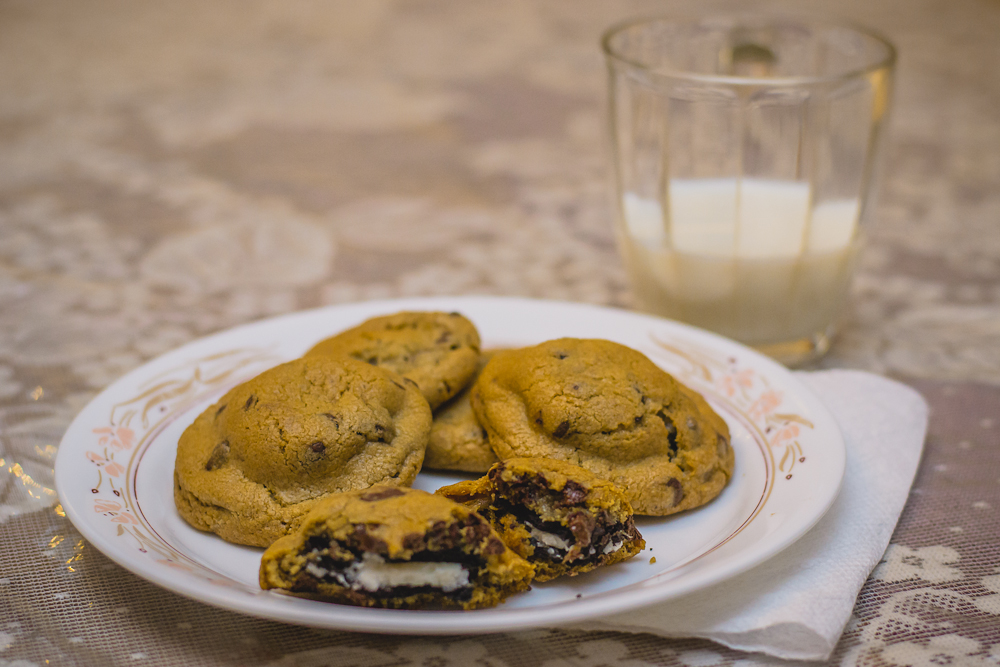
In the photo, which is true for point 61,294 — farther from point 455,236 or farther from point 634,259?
point 634,259

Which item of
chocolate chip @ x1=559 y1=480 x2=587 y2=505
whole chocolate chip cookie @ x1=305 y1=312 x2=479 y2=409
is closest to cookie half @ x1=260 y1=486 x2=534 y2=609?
chocolate chip @ x1=559 y1=480 x2=587 y2=505

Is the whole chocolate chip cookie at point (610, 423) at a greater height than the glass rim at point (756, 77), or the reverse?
the glass rim at point (756, 77)

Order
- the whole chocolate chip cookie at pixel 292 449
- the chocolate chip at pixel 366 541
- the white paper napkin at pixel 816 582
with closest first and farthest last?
the chocolate chip at pixel 366 541 → the white paper napkin at pixel 816 582 → the whole chocolate chip cookie at pixel 292 449

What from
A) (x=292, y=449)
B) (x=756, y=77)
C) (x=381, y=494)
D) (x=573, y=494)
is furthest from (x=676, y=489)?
(x=756, y=77)

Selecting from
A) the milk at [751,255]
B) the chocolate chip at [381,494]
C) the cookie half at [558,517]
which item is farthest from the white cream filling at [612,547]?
the milk at [751,255]

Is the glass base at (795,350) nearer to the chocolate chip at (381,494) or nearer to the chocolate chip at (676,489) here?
the chocolate chip at (676,489)

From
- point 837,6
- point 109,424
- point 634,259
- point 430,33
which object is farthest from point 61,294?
point 837,6
